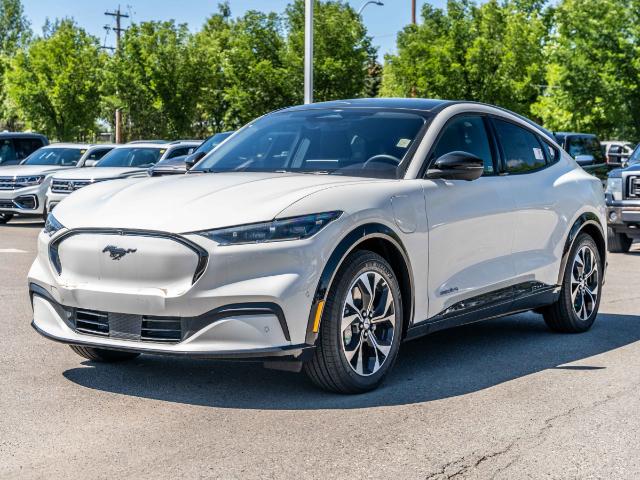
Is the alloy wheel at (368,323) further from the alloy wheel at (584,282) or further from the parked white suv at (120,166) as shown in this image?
the parked white suv at (120,166)

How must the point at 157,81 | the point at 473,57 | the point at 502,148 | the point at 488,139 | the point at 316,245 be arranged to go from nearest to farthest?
the point at 316,245 < the point at 488,139 < the point at 502,148 < the point at 473,57 < the point at 157,81

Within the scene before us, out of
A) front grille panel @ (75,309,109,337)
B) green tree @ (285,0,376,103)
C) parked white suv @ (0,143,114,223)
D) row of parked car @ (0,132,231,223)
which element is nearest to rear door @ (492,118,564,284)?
→ front grille panel @ (75,309,109,337)

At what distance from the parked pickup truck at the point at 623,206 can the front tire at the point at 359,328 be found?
975 centimetres

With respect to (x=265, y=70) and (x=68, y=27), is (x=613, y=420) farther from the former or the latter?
(x=68, y=27)

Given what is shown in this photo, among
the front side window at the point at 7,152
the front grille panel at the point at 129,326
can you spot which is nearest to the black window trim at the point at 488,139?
the front grille panel at the point at 129,326

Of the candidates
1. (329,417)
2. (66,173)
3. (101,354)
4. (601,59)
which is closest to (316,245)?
(329,417)

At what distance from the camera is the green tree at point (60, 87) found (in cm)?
4900

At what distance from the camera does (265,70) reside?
37.3 m

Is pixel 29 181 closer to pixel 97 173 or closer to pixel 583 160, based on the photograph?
pixel 97 173

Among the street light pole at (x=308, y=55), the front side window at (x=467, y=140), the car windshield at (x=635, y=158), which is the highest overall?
the street light pole at (x=308, y=55)

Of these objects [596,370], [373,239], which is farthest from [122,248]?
[596,370]

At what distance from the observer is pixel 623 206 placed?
1498 centimetres

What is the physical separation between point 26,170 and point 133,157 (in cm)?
216

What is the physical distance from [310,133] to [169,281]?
1.89 meters
